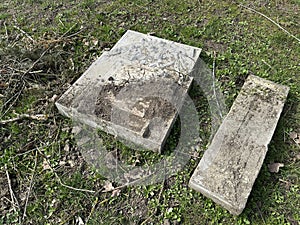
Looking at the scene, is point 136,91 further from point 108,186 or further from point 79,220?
point 79,220

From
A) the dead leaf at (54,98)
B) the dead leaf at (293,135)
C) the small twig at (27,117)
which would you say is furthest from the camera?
the dead leaf at (54,98)

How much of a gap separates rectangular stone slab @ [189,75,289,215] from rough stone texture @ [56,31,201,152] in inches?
20.1

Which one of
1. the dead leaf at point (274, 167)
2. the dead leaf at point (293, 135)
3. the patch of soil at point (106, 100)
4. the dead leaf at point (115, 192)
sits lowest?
the dead leaf at point (115, 192)

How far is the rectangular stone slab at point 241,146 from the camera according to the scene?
269 cm

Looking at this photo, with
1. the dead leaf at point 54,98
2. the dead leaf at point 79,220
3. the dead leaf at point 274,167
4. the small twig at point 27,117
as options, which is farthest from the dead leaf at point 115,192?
the dead leaf at point 274,167

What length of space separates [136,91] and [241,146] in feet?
3.96

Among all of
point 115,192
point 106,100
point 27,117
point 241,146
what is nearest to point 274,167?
point 241,146

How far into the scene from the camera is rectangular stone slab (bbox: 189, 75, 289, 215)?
8.82 feet

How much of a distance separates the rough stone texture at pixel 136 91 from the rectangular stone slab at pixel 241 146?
51 cm

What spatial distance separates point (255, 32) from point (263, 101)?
143 cm

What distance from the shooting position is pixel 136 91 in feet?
10.8

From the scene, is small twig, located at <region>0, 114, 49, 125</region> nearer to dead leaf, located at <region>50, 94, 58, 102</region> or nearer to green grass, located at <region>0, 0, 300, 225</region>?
green grass, located at <region>0, 0, 300, 225</region>

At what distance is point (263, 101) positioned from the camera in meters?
3.29

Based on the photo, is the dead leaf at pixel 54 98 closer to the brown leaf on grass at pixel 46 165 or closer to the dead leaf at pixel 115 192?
the brown leaf on grass at pixel 46 165
